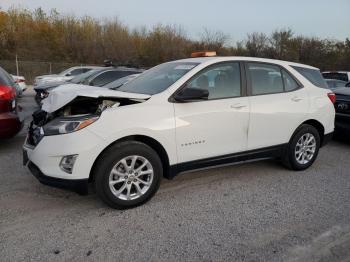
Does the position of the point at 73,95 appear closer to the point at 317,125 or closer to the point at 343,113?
the point at 317,125

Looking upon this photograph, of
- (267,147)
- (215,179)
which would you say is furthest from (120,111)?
(267,147)

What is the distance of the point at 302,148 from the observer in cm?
534

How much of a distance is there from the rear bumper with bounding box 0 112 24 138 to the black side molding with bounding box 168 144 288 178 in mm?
3086

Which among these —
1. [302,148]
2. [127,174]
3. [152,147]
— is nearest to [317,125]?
[302,148]

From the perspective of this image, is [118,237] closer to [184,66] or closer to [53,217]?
[53,217]

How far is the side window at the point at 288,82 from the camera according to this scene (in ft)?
16.8

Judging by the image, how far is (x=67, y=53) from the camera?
37188mm

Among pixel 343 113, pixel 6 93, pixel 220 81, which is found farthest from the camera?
pixel 343 113

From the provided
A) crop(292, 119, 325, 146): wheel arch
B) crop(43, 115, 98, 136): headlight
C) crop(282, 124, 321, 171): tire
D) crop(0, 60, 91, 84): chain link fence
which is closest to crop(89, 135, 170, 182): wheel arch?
crop(43, 115, 98, 136): headlight

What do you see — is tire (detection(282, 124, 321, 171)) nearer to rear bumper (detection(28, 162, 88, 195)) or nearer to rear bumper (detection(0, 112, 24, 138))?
rear bumper (detection(28, 162, 88, 195))

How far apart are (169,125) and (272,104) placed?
1668 millimetres

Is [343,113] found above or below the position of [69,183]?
above

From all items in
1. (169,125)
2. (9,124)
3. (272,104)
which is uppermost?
(272,104)

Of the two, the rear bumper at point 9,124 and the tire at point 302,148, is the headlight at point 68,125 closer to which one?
the rear bumper at point 9,124
